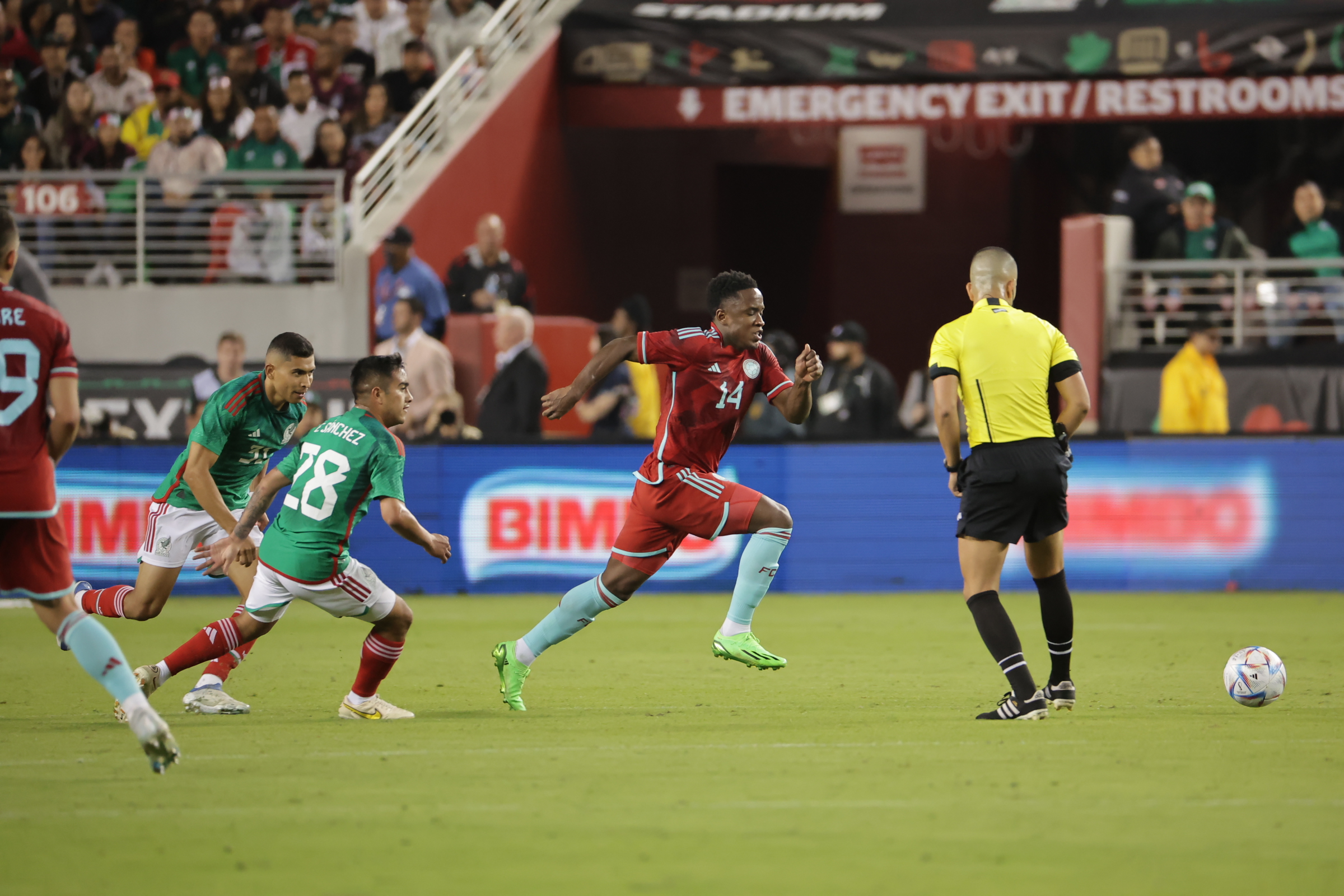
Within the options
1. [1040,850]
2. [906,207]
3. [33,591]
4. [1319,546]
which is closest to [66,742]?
[33,591]

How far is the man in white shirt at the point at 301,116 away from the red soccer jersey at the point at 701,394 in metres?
12.8

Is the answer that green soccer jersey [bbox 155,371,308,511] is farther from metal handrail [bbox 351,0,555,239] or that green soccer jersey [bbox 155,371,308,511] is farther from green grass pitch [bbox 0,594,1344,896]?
metal handrail [bbox 351,0,555,239]

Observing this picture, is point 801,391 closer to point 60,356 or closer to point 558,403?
point 558,403

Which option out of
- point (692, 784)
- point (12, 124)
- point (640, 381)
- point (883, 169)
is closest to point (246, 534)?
point (692, 784)

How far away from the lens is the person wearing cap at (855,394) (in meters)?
16.3

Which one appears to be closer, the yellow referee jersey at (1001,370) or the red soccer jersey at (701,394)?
the yellow referee jersey at (1001,370)

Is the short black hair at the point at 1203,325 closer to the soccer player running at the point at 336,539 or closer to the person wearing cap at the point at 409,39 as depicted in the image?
the person wearing cap at the point at 409,39

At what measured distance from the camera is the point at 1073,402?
8078 millimetres

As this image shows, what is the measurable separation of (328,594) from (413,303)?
351 inches

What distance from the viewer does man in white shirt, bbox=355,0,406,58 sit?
2175 cm

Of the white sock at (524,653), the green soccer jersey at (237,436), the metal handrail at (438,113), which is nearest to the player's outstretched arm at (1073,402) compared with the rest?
the white sock at (524,653)

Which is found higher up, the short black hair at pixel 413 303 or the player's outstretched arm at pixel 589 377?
the short black hair at pixel 413 303

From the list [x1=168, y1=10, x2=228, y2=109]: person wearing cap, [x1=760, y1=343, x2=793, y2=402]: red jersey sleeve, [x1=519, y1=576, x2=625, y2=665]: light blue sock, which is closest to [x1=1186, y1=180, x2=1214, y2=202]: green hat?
[x1=760, y1=343, x2=793, y2=402]: red jersey sleeve

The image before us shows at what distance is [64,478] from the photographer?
613 inches
